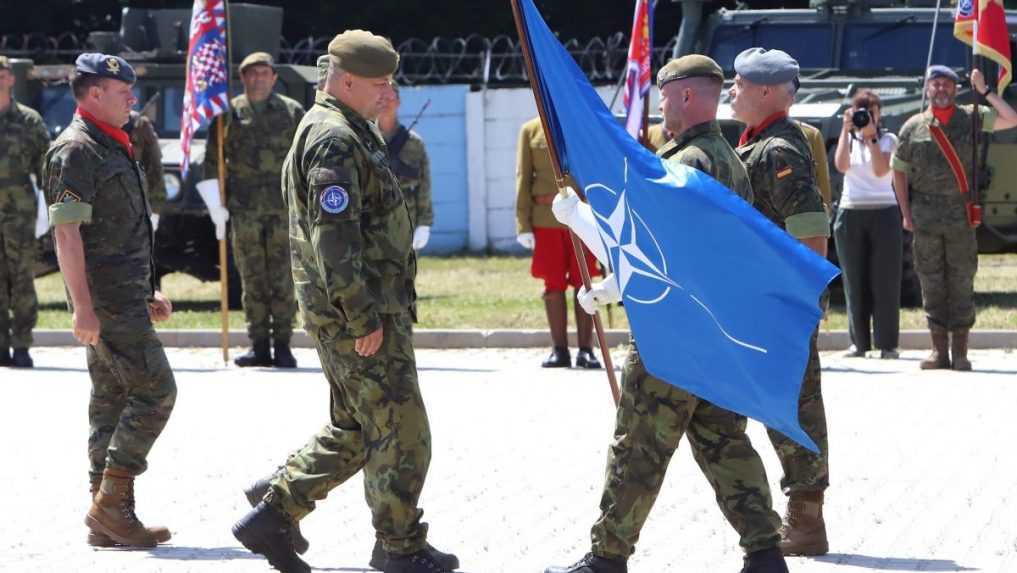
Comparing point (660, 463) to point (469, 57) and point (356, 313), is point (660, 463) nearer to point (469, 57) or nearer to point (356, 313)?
point (356, 313)

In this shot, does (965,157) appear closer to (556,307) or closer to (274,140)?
(556,307)

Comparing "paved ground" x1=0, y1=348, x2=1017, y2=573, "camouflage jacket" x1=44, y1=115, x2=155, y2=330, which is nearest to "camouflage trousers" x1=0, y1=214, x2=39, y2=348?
"paved ground" x1=0, y1=348, x2=1017, y2=573

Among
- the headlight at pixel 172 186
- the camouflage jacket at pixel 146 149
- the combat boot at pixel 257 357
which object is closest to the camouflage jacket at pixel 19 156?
the camouflage jacket at pixel 146 149

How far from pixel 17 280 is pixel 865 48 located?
7935 millimetres

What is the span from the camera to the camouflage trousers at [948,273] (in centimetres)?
1288

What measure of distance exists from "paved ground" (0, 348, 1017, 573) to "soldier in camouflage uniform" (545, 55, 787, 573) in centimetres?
58

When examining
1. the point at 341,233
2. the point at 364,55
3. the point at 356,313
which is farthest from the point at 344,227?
the point at 364,55

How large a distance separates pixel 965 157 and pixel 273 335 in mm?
4886

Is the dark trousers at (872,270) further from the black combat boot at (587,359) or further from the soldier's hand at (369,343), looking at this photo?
the soldier's hand at (369,343)

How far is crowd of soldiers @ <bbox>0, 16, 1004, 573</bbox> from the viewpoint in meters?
6.11

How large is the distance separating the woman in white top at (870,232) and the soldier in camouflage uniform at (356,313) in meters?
7.60

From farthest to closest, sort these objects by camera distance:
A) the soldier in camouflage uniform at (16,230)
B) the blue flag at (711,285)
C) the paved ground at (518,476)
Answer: the soldier in camouflage uniform at (16,230)
the paved ground at (518,476)
the blue flag at (711,285)

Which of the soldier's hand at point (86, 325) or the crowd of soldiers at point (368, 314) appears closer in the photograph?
the crowd of soldiers at point (368, 314)

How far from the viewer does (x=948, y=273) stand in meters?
13.0
